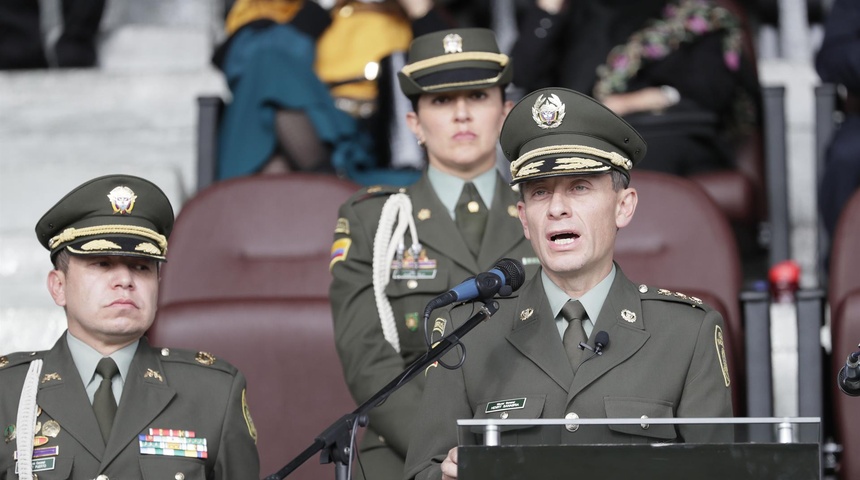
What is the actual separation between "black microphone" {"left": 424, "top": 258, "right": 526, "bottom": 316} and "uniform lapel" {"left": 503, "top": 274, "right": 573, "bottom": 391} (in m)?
0.19

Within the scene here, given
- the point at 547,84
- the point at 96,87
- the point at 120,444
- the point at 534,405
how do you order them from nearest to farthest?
the point at 534,405
the point at 120,444
the point at 547,84
the point at 96,87

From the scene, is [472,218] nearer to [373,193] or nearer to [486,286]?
[373,193]

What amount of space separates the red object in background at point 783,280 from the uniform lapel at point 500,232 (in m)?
1.25

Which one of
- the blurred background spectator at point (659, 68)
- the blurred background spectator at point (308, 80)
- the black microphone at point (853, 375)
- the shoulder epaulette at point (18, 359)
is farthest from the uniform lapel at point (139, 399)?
the blurred background spectator at point (659, 68)

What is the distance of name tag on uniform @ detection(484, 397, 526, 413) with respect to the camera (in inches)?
111

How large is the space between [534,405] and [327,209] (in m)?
2.07

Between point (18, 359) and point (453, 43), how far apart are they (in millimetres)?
1305

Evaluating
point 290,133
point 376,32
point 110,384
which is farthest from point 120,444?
point 376,32

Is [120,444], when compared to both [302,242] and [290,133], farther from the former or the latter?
[290,133]

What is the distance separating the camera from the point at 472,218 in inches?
152

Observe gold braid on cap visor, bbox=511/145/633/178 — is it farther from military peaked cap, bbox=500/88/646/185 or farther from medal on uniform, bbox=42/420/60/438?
medal on uniform, bbox=42/420/60/438

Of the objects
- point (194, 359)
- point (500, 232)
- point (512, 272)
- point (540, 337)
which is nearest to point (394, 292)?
point (500, 232)

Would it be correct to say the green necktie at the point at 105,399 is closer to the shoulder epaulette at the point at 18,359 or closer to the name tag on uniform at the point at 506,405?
the shoulder epaulette at the point at 18,359

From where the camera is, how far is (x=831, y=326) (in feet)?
13.3
